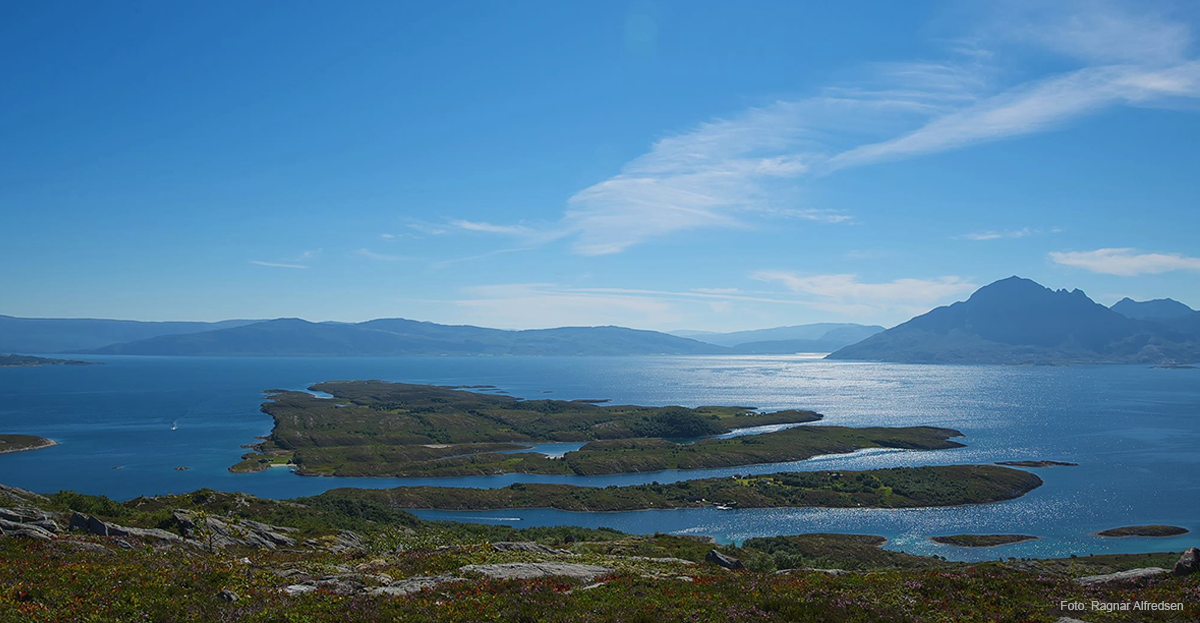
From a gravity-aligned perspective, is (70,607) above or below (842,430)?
above

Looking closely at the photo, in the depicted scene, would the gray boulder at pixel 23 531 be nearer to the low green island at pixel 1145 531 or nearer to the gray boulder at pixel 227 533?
the gray boulder at pixel 227 533

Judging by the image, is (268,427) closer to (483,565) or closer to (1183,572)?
(483,565)

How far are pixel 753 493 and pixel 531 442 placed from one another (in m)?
79.0

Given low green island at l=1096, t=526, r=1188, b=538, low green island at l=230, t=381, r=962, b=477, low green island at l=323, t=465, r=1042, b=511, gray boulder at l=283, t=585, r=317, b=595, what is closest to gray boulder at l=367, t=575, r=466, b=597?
gray boulder at l=283, t=585, r=317, b=595

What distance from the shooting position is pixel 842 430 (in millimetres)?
168500

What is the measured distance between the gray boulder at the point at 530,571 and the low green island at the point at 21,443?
171435mm

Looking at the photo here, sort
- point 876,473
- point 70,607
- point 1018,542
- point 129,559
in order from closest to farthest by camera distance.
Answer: point 70,607 → point 129,559 → point 1018,542 → point 876,473

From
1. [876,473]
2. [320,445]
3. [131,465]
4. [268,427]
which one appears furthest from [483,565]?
[268,427]

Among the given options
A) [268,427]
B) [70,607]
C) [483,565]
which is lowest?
[268,427]

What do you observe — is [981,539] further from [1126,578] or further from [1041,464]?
[1126,578]

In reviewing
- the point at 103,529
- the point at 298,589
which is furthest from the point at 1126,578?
the point at 103,529

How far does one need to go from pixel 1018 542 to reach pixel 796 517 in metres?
27.9

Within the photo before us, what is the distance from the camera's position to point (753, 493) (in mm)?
104938

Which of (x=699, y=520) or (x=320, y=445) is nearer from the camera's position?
(x=699, y=520)
